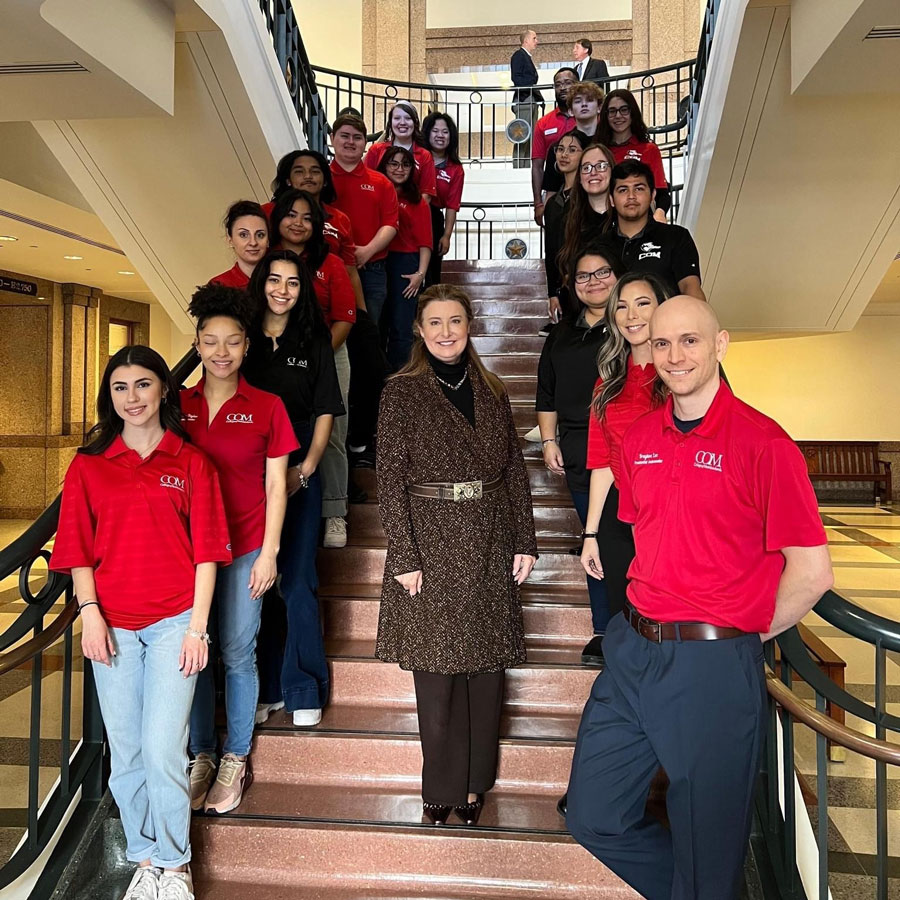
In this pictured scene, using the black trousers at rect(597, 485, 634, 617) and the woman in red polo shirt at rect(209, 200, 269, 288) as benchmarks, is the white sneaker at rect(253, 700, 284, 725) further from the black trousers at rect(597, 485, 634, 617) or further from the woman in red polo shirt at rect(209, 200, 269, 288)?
the woman in red polo shirt at rect(209, 200, 269, 288)

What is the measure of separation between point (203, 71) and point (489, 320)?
8.36ft

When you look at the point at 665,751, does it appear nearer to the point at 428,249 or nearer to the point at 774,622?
the point at 774,622

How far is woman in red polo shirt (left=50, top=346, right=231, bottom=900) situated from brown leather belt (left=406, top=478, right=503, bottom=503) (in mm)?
581

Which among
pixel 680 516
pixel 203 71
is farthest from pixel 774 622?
pixel 203 71

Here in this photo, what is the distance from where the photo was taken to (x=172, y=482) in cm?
225

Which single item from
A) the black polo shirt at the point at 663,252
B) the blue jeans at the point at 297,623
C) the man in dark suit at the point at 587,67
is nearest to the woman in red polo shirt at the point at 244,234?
the blue jeans at the point at 297,623

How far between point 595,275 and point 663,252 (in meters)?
0.58

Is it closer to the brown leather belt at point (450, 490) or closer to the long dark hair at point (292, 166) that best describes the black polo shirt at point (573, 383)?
the brown leather belt at point (450, 490)

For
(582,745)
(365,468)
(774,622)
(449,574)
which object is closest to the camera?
(774,622)

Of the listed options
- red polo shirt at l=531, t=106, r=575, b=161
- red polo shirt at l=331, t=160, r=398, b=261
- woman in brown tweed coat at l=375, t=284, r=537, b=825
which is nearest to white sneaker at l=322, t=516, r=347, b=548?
woman in brown tweed coat at l=375, t=284, r=537, b=825

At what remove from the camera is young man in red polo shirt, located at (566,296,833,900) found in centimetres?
169

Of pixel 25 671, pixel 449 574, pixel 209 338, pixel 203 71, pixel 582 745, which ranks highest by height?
pixel 203 71

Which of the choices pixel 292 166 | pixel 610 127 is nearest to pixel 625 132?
pixel 610 127

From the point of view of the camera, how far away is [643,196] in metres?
3.39
